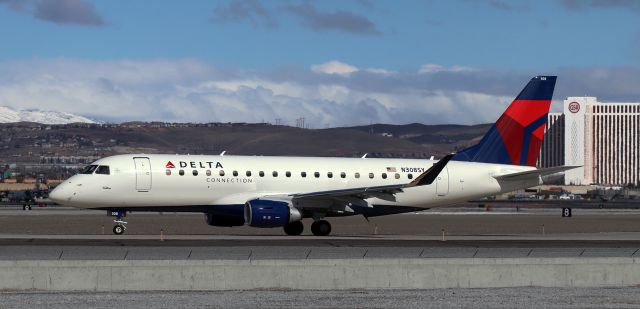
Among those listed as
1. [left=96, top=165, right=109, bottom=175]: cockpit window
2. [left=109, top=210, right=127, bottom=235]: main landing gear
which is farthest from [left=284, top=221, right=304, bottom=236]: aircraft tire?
[left=96, top=165, right=109, bottom=175]: cockpit window

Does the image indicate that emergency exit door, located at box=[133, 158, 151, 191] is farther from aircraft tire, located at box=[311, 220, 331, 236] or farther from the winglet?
the winglet

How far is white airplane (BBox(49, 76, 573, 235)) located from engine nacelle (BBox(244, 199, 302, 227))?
41 mm

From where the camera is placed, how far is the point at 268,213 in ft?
160

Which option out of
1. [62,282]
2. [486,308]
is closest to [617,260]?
[486,308]

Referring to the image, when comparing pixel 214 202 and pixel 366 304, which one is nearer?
pixel 366 304

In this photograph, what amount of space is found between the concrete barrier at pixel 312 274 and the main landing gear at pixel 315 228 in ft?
76.9

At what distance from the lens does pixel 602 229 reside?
66.6m

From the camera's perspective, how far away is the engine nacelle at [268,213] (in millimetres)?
48750

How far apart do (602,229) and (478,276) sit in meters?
40.8

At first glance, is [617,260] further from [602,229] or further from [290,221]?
[602,229]

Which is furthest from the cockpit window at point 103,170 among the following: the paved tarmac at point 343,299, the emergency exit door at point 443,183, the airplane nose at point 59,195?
the paved tarmac at point 343,299

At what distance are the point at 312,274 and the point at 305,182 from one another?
25641mm

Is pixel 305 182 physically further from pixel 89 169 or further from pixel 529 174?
pixel 529 174

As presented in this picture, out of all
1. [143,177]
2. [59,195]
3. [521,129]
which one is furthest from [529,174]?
[59,195]
